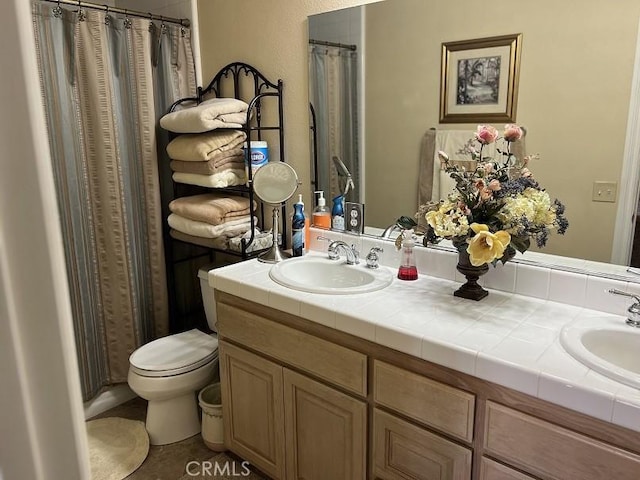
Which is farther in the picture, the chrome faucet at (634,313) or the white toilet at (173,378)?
the white toilet at (173,378)

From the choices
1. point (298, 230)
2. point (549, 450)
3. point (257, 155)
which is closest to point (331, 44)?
point (257, 155)

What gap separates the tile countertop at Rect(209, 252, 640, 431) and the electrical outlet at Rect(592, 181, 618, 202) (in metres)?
0.34

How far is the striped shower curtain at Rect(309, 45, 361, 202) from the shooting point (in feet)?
6.66

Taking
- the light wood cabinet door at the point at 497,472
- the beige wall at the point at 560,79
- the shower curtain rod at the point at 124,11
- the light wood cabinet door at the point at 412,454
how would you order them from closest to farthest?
the light wood cabinet door at the point at 497,472 < the light wood cabinet door at the point at 412,454 < the beige wall at the point at 560,79 < the shower curtain rod at the point at 124,11

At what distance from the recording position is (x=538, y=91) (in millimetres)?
1539

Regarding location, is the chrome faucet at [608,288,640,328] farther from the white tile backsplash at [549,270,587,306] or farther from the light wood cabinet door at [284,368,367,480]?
the light wood cabinet door at [284,368,367,480]

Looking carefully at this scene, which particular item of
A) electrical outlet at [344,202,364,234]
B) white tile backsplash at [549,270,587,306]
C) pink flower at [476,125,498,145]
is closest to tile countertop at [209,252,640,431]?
white tile backsplash at [549,270,587,306]

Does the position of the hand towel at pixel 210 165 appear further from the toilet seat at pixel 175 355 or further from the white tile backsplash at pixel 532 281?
the white tile backsplash at pixel 532 281

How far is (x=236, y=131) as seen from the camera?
2338 millimetres

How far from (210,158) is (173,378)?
97 cm

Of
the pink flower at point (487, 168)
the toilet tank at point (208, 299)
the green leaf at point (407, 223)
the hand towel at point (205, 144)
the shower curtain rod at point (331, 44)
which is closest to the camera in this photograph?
the pink flower at point (487, 168)

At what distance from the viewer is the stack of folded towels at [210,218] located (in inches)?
89.3

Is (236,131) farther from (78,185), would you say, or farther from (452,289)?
(452,289)

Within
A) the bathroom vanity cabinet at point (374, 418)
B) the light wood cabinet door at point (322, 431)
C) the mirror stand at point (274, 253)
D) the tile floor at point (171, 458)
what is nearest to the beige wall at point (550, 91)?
the mirror stand at point (274, 253)
